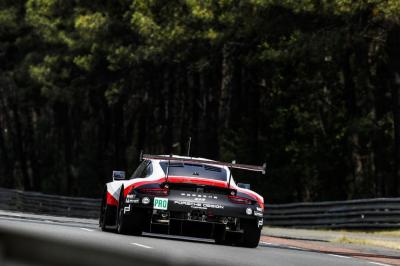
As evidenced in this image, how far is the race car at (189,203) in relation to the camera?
16109 millimetres

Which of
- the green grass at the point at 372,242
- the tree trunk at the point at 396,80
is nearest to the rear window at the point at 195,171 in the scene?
the green grass at the point at 372,242

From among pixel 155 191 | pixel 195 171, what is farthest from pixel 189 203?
pixel 195 171

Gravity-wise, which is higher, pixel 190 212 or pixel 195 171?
pixel 195 171

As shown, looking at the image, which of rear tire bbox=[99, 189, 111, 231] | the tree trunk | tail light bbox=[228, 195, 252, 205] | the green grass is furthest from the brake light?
the tree trunk

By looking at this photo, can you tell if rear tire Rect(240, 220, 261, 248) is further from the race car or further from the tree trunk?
the tree trunk

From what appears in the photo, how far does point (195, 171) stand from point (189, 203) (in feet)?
2.80

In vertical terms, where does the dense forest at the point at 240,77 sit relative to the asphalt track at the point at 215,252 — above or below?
above

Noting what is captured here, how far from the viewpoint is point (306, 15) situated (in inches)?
1275

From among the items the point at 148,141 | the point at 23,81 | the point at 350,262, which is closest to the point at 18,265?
the point at 350,262

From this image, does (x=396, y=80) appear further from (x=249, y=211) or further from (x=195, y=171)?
(x=249, y=211)

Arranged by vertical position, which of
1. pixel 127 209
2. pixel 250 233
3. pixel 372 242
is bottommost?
pixel 372 242

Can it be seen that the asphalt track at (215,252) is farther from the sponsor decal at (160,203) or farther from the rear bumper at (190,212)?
the sponsor decal at (160,203)

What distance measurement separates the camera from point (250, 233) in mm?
16766

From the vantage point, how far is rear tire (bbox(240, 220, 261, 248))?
16.5m
